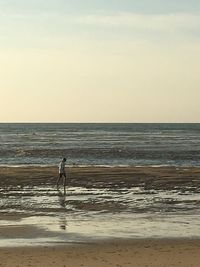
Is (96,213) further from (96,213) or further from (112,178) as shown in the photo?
(112,178)

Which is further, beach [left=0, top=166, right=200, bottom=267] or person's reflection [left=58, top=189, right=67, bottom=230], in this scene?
person's reflection [left=58, top=189, right=67, bottom=230]

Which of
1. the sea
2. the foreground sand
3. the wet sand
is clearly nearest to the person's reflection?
the sea

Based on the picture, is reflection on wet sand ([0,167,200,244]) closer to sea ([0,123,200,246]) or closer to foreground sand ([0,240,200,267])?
sea ([0,123,200,246])

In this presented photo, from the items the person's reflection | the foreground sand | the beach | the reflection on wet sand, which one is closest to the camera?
the foreground sand

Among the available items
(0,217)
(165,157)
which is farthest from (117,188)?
(165,157)

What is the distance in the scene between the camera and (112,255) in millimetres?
12156

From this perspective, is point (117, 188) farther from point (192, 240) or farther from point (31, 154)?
point (31, 154)

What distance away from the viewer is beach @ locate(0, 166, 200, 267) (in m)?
11.9

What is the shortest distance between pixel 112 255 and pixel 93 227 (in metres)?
3.23

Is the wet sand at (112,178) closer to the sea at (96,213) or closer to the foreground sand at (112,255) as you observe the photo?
the sea at (96,213)

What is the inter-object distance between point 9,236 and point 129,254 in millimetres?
3722

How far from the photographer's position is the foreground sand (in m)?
11.4

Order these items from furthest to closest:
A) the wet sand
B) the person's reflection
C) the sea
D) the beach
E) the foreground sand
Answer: the wet sand, the person's reflection, the sea, the beach, the foreground sand

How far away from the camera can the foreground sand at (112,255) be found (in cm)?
1141
